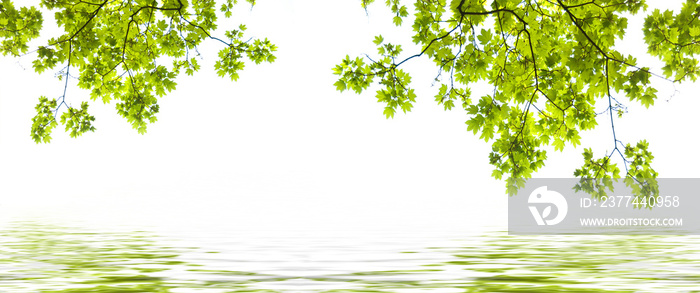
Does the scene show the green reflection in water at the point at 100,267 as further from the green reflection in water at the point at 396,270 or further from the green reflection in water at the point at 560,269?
the green reflection in water at the point at 560,269

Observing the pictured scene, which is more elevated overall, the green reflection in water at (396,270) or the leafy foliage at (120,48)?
the leafy foliage at (120,48)

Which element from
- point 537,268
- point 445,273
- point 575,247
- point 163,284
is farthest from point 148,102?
point 575,247

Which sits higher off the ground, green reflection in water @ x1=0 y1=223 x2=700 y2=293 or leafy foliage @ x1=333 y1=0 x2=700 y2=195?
leafy foliage @ x1=333 y1=0 x2=700 y2=195

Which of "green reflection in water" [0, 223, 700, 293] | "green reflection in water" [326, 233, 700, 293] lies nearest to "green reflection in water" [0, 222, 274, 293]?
"green reflection in water" [0, 223, 700, 293]

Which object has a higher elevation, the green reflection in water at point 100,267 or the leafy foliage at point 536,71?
the leafy foliage at point 536,71

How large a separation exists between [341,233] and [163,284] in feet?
33.0

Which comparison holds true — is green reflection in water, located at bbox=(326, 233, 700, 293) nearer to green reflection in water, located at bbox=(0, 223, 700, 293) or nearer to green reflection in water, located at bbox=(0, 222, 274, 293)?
green reflection in water, located at bbox=(0, 223, 700, 293)

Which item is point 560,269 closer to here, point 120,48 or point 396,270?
point 396,270

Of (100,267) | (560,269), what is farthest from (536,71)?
(100,267)

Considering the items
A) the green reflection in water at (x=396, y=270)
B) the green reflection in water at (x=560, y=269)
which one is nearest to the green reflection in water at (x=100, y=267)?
the green reflection in water at (x=396, y=270)

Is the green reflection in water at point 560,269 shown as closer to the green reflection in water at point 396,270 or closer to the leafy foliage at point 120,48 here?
the green reflection in water at point 396,270

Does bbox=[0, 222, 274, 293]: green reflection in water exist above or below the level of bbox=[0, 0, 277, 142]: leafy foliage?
below

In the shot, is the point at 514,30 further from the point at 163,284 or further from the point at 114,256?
the point at 114,256

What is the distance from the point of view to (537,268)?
1145cm
